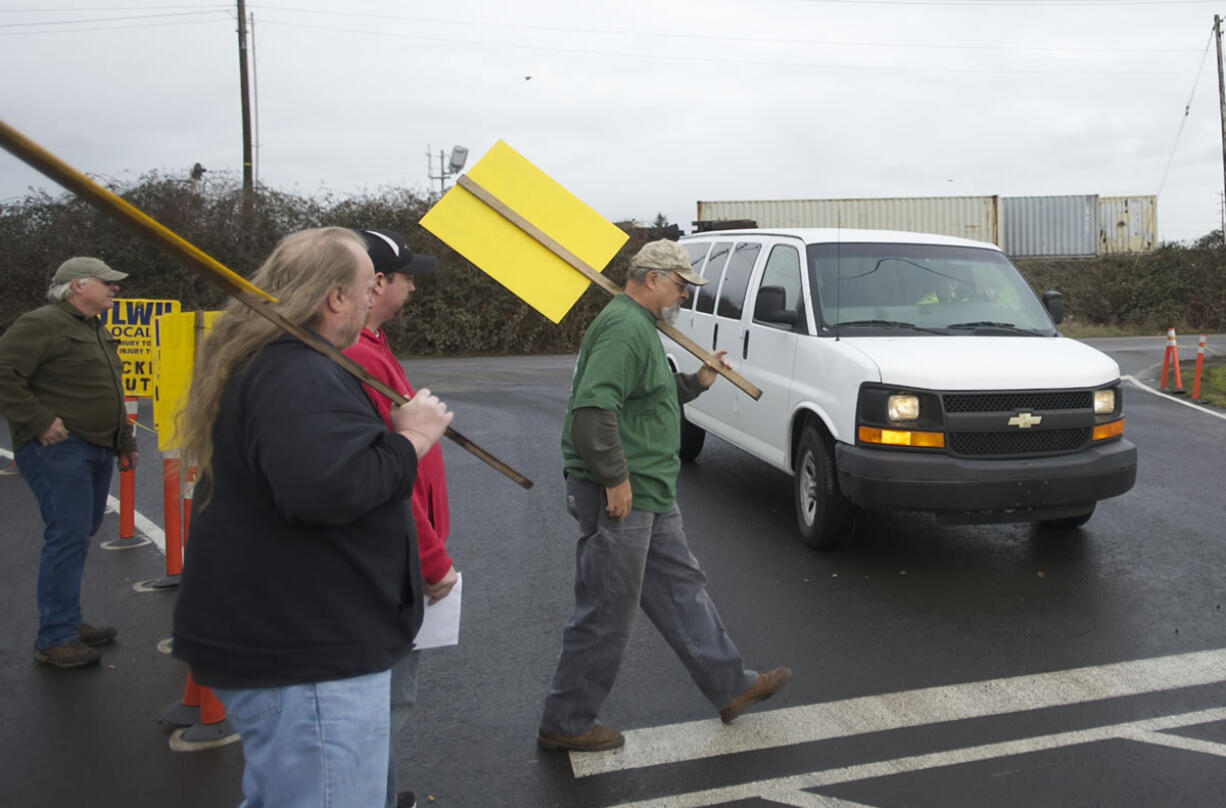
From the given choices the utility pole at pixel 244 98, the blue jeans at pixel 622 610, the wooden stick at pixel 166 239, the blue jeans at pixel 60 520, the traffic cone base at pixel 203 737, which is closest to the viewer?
the wooden stick at pixel 166 239

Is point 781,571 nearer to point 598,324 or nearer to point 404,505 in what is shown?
point 598,324

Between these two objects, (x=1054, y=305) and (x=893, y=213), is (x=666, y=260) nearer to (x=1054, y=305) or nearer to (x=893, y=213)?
(x=1054, y=305)

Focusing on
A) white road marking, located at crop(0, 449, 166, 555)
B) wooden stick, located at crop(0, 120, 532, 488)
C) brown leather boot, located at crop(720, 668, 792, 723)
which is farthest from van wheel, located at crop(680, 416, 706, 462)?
wooden stick, located at crop(0, 120, 532, 488)

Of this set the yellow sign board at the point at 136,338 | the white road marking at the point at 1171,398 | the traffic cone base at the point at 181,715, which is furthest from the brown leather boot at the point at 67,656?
the white road marking at the point at 1171,398

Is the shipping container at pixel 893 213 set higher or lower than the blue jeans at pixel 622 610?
higher

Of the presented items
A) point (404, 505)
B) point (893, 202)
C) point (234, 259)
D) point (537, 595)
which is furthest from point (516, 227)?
point (893, 202)

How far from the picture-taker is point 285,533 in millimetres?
2068

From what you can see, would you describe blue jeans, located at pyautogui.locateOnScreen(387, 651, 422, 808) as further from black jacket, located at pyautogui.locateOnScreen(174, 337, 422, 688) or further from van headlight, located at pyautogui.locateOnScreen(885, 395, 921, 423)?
van headlight, located at pyautogui.locateOnScreen(885, 395, 921, 423)

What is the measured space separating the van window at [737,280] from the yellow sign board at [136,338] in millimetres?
4014

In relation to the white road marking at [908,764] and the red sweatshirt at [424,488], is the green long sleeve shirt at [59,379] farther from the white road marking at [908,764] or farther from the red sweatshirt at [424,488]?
the white road marking at [908,764]

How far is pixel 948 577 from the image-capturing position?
6039mm

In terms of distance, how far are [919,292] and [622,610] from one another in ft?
13.1

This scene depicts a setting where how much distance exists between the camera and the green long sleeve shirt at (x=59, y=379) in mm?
4559

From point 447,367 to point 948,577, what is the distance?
15.2 m
